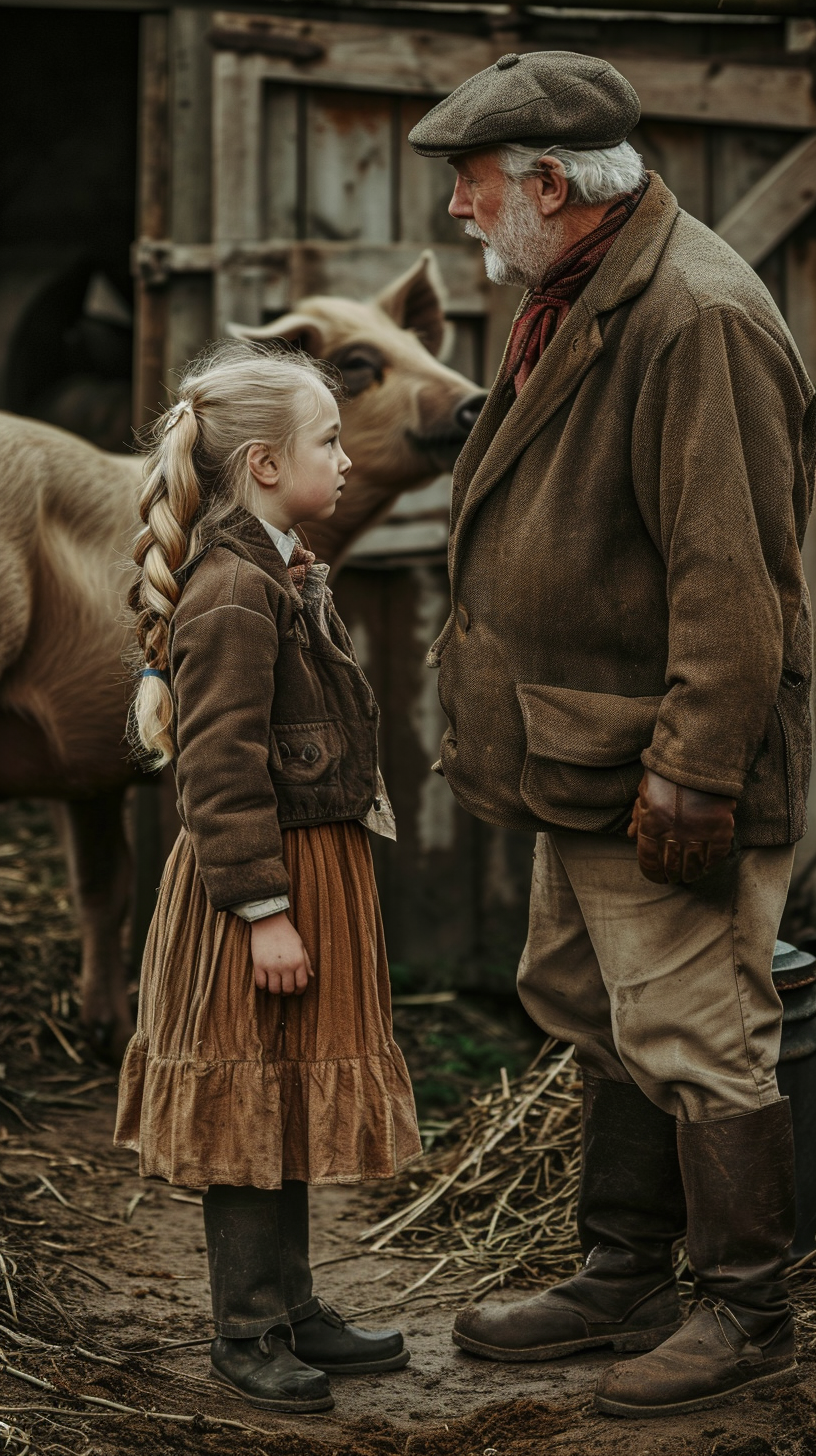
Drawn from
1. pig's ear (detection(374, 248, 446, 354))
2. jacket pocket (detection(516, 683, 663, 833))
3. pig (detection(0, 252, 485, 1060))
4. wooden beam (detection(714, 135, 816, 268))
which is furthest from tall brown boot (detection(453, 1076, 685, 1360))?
wooden beam (detection(714, 135, 816, 268))

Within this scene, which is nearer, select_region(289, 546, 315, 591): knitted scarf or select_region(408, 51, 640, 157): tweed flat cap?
select_region(408, 51, 640, 157): tweed flat cap

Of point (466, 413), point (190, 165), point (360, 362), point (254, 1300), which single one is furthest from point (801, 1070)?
point (190, 165)

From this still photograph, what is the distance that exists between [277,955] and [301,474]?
0.82m

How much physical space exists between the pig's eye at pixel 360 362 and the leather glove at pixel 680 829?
242 centimetres

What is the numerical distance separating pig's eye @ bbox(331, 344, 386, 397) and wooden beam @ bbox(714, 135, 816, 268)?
1368 mm

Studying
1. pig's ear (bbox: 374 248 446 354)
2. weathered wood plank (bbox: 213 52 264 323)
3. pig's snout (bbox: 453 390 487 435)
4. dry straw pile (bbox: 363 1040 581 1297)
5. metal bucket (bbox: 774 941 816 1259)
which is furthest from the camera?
weathered wood plank (bbox: 213 52 264 323)

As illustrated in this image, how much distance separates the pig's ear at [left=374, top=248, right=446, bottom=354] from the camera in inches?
184

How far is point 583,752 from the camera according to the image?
8.31 feet

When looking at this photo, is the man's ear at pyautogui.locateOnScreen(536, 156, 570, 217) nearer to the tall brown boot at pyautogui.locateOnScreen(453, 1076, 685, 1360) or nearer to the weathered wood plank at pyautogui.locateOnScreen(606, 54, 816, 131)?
the tall brown boot at pyautogui.locateOnScreen(453, 1076, 685, 1360)

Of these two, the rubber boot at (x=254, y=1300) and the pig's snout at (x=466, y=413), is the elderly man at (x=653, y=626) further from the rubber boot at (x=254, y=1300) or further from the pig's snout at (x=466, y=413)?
the pig's snout at (x=466, y=413)

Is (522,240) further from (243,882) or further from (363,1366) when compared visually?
(363,1366)

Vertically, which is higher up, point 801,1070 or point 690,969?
point 690,969

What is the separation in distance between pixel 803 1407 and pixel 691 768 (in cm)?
101

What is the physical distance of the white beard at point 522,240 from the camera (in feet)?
8.55
